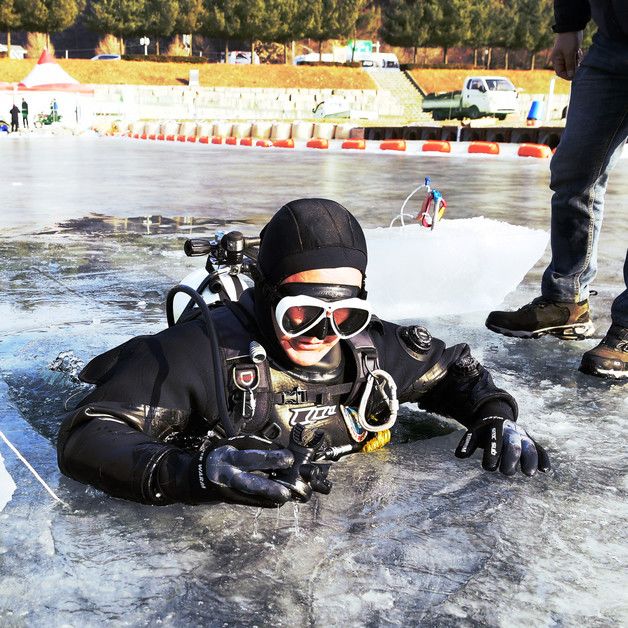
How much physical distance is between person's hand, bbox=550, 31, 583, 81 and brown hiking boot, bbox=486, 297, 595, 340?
3.58 ft

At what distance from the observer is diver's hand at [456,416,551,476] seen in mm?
2100

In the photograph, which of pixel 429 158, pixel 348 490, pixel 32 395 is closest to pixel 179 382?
pixel 348 490

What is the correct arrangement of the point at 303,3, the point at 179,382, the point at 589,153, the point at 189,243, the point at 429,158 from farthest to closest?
the point at 303,3, the point at 429,158, the point at 589,153, the point at 189,243, the point at 179,382

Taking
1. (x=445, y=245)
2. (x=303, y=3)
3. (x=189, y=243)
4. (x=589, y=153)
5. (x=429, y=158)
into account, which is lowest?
(x=429, y=158)

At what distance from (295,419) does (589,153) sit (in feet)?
6.41

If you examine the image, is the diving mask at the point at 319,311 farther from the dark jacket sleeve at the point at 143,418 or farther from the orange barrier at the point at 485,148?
the orange barrier at the point at 485,148

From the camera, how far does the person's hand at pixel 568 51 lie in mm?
3680

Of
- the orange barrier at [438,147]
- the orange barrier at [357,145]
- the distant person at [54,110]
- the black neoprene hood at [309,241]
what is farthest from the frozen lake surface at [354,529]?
the distant person at [54,110]

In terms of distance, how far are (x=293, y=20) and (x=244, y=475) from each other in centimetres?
6435

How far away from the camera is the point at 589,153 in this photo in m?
3.38

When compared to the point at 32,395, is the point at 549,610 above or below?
above

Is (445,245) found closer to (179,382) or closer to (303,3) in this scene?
(179,382)

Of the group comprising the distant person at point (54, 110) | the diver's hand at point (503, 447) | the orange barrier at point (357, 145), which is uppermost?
the diver's hand at point (503, 447)

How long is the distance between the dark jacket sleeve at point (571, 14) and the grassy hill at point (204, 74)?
51.9 metres
